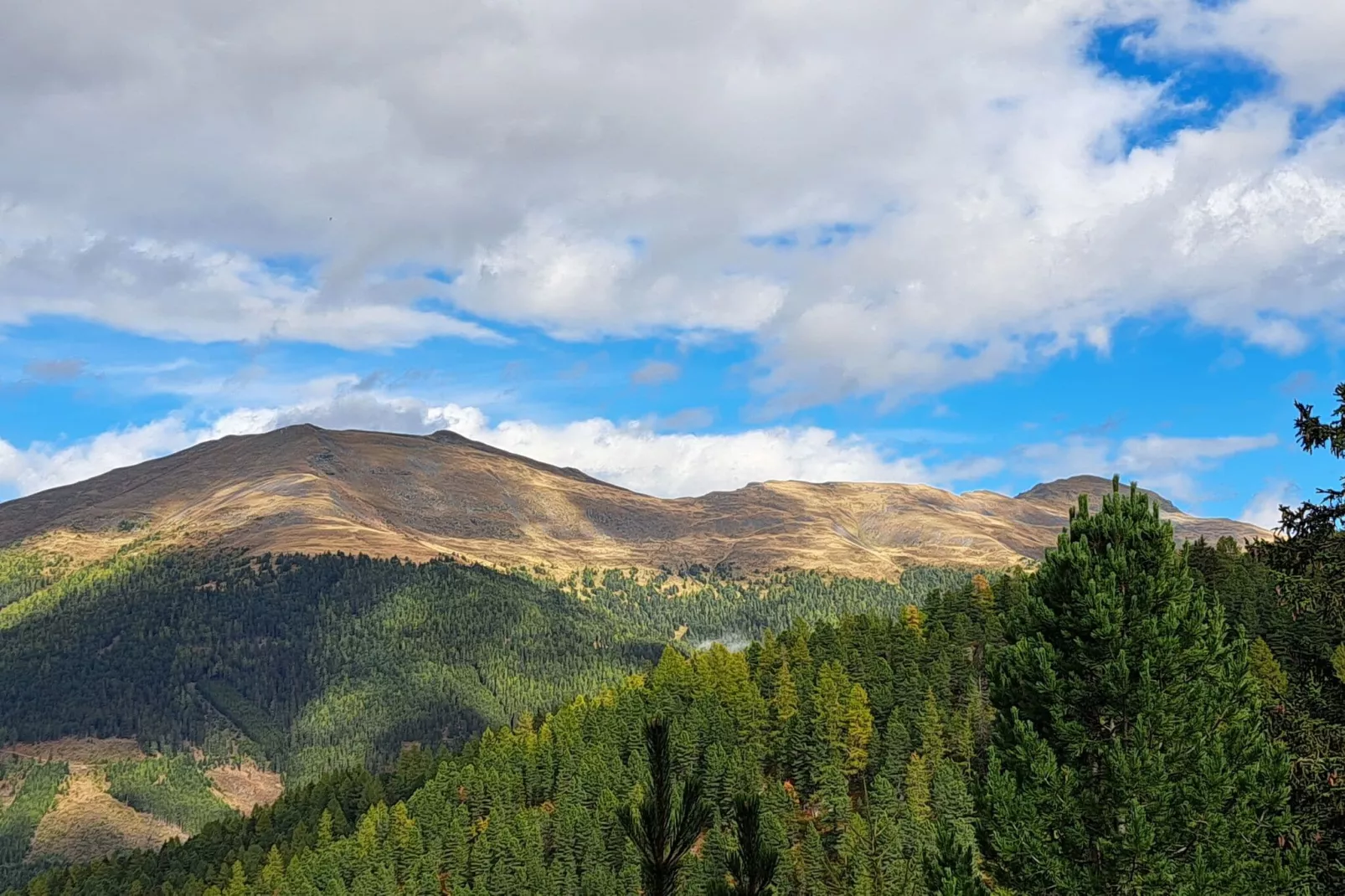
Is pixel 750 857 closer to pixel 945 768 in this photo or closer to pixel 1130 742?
pixel 1130 742

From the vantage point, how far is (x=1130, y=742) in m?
24.2

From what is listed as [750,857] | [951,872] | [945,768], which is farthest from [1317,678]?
[945,768]

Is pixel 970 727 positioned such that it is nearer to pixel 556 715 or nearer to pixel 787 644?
pixel 787 644

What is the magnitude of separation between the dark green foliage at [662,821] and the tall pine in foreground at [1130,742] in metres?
12.7

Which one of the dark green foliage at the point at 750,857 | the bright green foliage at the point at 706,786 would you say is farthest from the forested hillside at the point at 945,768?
the bright green foliage at the point at 706,786

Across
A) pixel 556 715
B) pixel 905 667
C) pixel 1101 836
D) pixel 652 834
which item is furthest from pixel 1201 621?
pixel 556 715

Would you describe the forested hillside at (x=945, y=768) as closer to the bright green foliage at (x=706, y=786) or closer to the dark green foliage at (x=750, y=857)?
the dark green foliage at (x=750, y=857)

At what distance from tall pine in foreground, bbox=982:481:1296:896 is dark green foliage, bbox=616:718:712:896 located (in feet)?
41.6

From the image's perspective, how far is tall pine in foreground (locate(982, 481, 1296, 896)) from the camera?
22859 mm

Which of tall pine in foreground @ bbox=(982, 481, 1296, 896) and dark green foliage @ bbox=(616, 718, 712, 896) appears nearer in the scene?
dark green foliage @ bbox=(616, 718, 712, 896)

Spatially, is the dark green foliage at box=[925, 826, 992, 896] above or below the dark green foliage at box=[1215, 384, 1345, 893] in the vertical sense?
below

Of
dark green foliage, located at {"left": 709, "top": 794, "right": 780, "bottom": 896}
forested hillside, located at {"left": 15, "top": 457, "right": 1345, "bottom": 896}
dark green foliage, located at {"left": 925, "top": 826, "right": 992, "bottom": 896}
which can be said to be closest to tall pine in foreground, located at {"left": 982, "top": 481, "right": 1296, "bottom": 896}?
forested hillside, located at {"left": 15, "top": 457, "right": 1345, "bottom": 896}

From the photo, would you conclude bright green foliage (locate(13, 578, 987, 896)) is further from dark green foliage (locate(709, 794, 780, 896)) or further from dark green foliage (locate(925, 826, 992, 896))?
dark green foliage (locate(709, 794, 780, 896))

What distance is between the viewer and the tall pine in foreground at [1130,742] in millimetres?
22859
